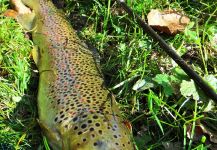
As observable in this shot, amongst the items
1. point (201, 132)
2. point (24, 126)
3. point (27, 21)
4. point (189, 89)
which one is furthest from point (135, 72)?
point (27, 21)

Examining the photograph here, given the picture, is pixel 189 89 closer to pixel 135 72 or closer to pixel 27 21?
pixel 135 72

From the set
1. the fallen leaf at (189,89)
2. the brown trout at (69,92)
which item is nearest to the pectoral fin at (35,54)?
the brown trout at (69,92)

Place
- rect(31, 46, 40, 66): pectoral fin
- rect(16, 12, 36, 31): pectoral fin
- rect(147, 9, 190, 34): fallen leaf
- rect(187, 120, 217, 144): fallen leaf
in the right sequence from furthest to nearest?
rect(16, 12, 36, 31): pectoral fin
rect(147, 9, 190, 34): fallen leaf
rect(31, 46, 40, 66): pectoral fin
rect(187, 120, 217, 144): fallen leaf

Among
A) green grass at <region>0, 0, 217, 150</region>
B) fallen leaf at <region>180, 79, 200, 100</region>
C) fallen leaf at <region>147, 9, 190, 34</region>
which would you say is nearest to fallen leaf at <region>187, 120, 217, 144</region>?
green grass at <region>0, 0, 217, 150</region>

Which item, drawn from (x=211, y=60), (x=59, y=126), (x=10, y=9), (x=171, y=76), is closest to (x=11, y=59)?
(x=10, y=9)

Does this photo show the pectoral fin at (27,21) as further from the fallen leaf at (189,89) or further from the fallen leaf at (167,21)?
the fallen leaf at (189,89)

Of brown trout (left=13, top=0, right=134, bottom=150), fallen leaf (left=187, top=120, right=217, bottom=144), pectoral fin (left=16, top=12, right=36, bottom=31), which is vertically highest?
pectoral fin (left=16, top=12, right=36, bottom=31)

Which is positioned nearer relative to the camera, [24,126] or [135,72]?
[24,126]

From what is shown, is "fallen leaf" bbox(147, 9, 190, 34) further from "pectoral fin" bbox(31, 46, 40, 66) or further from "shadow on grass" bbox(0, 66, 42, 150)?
"shadow on grass" bbox(0, 66, 42, 150)
